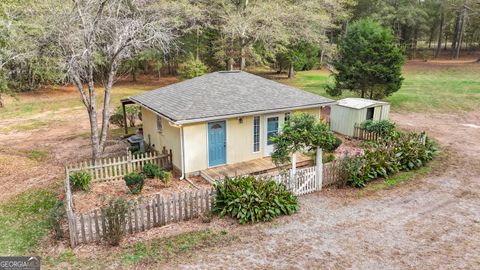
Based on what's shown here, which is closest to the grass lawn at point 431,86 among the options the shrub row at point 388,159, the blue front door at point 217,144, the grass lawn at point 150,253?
the shrub row at point 388,159

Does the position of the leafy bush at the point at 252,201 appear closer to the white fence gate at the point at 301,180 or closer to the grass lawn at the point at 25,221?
the white fence gate at the point at 301,180

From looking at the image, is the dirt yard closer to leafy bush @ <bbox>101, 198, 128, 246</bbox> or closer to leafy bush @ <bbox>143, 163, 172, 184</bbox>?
leafy bush @ <bbox>143, 163, 172, 184</bbox>

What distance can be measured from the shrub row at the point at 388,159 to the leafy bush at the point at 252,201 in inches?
120

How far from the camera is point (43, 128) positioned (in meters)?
23.6

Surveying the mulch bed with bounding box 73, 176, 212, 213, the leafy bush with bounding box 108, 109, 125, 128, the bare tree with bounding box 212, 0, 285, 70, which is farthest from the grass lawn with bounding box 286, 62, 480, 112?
the mulch bed with bounding box 73, 176, 212, 213

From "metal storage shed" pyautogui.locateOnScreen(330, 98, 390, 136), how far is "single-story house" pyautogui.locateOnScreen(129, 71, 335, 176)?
3222mm

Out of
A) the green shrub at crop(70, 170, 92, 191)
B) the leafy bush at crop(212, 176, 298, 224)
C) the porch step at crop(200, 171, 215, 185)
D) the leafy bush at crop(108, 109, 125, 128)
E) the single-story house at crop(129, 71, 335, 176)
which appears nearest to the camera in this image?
the leafy bush at crop(212, 176, 298, 224)

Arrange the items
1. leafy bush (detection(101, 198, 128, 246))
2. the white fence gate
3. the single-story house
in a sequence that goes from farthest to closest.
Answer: the single-story house, the white fence gate, leafy bush (detection(101, 198, 128, 246))

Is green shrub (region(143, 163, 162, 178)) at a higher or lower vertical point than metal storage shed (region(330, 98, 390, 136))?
lower

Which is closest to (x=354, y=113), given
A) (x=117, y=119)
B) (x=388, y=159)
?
(x=388, y=159)

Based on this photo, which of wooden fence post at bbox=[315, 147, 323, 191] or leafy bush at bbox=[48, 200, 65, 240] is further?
wooden fence post at bbox=[315, 147, 323, 191]

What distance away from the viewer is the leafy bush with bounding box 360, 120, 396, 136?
1800cm

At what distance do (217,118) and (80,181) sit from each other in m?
5.30

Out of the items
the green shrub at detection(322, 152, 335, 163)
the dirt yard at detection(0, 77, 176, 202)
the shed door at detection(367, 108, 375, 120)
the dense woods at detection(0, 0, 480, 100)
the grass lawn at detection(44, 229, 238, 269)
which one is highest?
the dense woods at detection(0, 0, 480, 100)
